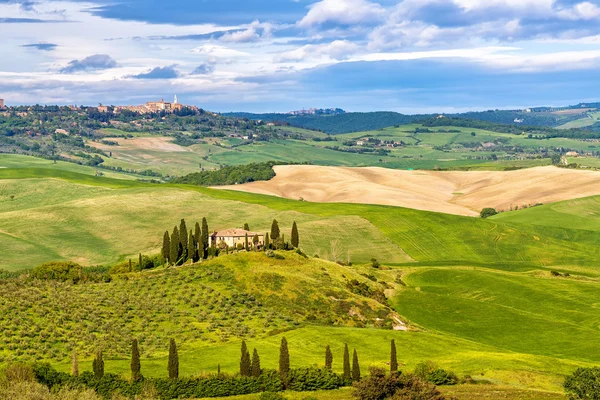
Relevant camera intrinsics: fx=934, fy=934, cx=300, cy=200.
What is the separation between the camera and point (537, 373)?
97688 millimetres

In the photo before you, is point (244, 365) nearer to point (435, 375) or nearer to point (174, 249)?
point (435, 375)

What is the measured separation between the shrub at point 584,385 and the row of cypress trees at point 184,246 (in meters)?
74.5

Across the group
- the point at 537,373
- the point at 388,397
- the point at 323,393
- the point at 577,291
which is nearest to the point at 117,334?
the point at 323,393

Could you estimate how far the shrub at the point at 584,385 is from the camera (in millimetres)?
83000

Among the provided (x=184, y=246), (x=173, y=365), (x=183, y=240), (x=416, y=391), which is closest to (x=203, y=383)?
(x=173, y=365)

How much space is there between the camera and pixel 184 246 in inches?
6029

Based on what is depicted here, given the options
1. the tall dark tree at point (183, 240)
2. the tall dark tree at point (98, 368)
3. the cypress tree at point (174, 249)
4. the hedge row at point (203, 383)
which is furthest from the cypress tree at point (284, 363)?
the cypress tree at point (174, 249)

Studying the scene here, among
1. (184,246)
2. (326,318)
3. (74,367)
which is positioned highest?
(184,246)

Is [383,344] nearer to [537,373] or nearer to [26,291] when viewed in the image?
[537,373]

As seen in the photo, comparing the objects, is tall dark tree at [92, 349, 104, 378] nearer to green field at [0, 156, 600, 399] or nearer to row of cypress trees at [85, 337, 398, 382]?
row of cypress trees at [85, 337, 398, 382]

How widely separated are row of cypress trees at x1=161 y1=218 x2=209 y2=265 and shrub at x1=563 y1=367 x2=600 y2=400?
7451 centimetres

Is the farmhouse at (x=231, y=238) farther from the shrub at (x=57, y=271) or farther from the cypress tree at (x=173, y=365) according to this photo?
the cypress tree at (x=173, y=365)

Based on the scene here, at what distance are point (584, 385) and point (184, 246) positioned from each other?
82.6 meters

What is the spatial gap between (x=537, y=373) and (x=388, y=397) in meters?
21.2
